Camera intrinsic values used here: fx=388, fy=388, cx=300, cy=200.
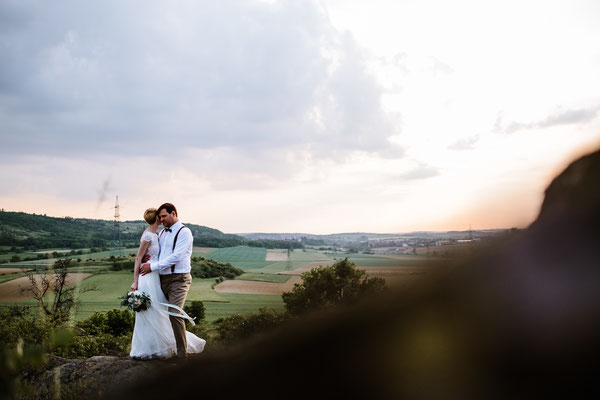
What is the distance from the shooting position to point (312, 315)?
3.26ft

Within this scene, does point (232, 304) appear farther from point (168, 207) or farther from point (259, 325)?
point (259, 325)

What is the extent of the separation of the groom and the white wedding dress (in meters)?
0.15

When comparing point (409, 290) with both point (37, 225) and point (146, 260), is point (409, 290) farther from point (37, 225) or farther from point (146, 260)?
point (37, 225)

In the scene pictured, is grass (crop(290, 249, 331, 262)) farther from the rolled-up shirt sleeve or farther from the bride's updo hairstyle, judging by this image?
the rolled-up shirt sleeve

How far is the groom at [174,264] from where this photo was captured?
29.2ft

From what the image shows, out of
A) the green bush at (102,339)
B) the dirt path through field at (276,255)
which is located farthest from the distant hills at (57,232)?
the dirt path through field at (276,255)

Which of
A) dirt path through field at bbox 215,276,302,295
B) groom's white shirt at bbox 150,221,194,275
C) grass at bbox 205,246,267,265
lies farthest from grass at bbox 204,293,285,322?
groom's white shirt at bbox 150,221,194,275

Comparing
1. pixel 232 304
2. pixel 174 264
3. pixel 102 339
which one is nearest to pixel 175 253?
pixel 174 264

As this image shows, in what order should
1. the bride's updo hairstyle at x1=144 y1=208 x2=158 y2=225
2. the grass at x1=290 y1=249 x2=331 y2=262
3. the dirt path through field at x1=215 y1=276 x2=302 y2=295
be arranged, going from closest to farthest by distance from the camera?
the bride's updo hairstyle at x1=144 y1=208 x2=158 y2=225, the dirt path through field at x1=215 y1=276 x2=302 y2=295, the grass at x1=290 y1=249 x2=331 y2=262

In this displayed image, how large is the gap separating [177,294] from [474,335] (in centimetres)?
924

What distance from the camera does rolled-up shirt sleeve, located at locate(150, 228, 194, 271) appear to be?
29.1 feet

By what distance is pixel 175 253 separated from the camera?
8.92 m

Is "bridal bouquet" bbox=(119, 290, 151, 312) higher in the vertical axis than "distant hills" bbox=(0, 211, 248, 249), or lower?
lower

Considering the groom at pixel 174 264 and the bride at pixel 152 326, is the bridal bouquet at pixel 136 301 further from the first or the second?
the groom at pixel 174 264
